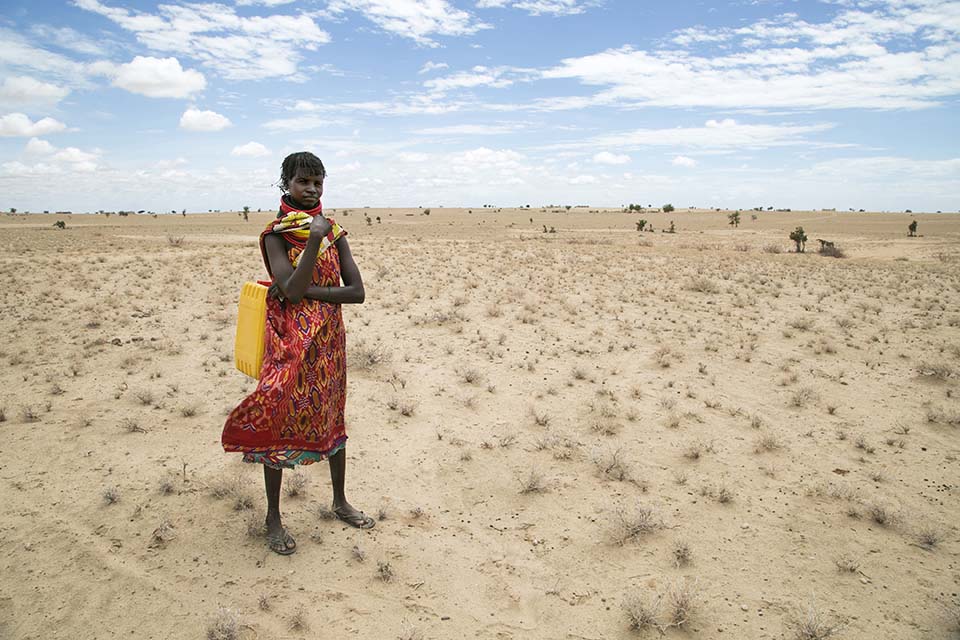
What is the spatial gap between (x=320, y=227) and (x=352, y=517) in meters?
2.19

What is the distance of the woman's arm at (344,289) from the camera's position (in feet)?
11.3

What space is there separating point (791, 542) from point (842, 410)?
10.8 ft

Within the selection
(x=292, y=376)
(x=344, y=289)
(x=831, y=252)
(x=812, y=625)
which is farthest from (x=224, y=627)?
(x=831, y=252)

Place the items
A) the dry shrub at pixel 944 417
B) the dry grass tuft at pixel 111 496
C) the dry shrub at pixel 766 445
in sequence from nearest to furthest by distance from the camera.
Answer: the dry grass tuft at pixel 111 496 → the dry shrub at pixel 766 445 → the dry shrub at pixel 944 417

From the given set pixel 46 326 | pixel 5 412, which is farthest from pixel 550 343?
pixel 46 326

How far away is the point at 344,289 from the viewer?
3.52 meters

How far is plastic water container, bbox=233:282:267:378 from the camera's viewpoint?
3.46 m

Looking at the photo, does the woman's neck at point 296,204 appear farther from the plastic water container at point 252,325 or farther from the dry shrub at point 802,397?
the dry shrub at point 802,397

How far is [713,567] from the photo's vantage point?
3916 millimetres

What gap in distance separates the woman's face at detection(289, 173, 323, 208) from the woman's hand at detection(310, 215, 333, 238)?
136 millimetres

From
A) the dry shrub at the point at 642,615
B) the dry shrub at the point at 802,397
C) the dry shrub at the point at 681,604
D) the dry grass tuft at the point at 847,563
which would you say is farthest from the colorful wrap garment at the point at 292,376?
the dry shrub at the point at 802,397

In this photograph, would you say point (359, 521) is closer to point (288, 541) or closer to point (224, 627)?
point (288, 541)

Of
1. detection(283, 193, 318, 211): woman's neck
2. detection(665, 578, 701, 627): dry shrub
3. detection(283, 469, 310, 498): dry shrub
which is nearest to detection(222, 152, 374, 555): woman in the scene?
detection(283, 193, 318, 211): woman's neck

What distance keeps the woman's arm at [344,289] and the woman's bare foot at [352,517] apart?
163cm
